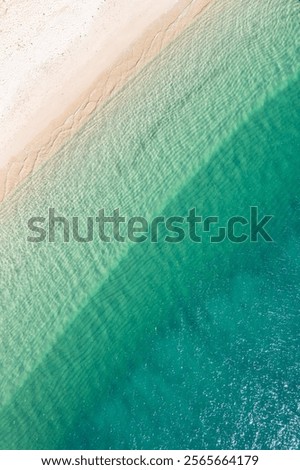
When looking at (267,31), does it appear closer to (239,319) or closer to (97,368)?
(239,319)

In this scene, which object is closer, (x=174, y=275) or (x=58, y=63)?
(x=58, y=63)

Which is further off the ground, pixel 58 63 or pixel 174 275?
pixel 58 63

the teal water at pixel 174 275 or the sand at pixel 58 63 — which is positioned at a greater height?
the sand at pixel 58 63

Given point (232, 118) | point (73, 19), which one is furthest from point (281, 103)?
point (73, 19)

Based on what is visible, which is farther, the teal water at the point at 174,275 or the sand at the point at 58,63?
the sand at the point at 58,63
